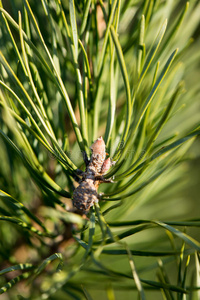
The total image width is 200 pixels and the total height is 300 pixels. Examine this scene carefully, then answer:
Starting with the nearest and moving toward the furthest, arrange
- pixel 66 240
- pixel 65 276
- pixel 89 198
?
1. pixel 65 276
2. pixel 89 198
3. pixel 66 240

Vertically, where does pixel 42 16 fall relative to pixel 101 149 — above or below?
above

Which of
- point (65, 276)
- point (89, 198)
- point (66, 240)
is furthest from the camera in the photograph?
point (66, 240)

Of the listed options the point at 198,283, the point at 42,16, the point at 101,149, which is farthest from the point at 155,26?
the point at 198,283

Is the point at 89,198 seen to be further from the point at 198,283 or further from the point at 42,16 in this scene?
the point at 42,16
